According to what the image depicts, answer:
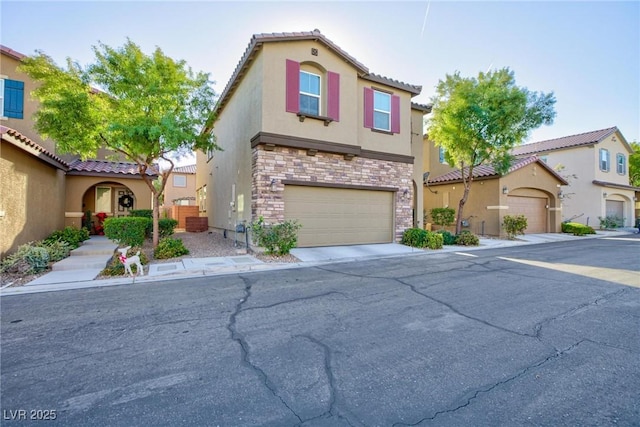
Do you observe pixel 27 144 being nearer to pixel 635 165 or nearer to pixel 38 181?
pixel 38 181

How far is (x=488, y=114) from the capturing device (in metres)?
14.2

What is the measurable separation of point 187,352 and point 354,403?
2.07 m

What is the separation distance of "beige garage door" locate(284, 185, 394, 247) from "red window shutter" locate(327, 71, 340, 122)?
2875 millimetres

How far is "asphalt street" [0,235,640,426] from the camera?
98.5 inches

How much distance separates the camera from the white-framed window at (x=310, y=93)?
37.0ft

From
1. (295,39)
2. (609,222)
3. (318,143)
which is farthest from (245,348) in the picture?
(609,222)

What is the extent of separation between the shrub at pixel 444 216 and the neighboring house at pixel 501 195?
828mm

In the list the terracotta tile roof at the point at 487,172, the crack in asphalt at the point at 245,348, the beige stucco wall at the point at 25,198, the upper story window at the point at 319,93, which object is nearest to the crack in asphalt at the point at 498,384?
the crack in asphalt at the point at 245,348

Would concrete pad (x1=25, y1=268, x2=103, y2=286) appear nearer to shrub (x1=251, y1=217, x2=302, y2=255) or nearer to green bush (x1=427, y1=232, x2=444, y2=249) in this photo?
shrub (x1=251, y1=217, x2=302, y2=255)

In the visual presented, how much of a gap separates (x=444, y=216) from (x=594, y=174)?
604 inches

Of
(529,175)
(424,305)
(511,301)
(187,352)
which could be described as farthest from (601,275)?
(529,175)

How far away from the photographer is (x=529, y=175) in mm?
19031

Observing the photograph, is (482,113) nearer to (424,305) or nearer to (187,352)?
(424,305)

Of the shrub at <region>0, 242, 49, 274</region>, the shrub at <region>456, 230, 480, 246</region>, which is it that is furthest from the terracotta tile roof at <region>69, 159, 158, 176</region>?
the shrub at <region>456, 230, 480, 246</region>
